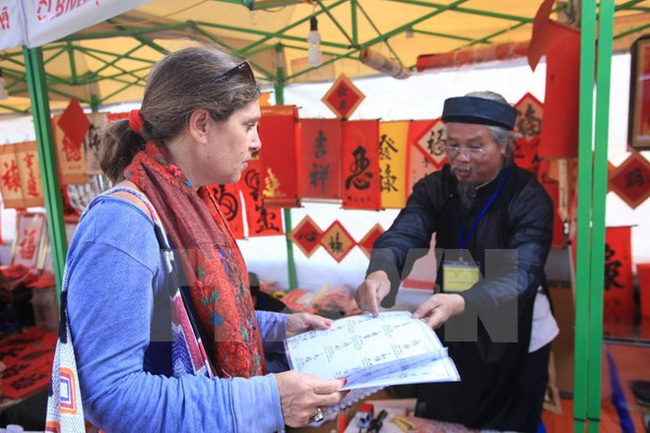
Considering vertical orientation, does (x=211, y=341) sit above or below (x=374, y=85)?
below

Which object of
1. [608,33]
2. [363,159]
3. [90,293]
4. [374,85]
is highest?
[374,85]

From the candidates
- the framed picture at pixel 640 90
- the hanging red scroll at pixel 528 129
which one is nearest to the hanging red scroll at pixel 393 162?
the hanging red scroll at pixel 528 129

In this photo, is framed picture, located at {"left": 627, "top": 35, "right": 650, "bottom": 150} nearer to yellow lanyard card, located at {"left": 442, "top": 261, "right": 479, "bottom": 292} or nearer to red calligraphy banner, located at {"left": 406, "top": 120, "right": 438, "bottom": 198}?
yellow lanyard card, located at {"left": 442, "top": 261, "right": 479, "bottom": 292}

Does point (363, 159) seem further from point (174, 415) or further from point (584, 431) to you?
point (174, 415)

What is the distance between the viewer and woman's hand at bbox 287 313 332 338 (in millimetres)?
1149

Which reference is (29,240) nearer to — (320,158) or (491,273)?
(320,158)

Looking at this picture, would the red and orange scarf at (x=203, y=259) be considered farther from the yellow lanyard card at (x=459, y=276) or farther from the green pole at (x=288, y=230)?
the green pole at (x=288, y=230)

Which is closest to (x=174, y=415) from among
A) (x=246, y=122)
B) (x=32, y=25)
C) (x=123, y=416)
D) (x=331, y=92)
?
(x=123, y=416)

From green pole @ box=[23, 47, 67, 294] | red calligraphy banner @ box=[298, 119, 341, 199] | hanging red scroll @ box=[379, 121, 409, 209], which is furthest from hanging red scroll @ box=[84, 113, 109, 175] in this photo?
hanging red scroll @ box=[379, 121, 409, 209]

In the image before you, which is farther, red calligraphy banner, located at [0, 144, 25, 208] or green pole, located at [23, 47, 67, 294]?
red calligraphy banner, located at [0, 144, 25, 208]

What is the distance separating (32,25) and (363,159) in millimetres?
1824

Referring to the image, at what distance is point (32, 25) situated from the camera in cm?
174

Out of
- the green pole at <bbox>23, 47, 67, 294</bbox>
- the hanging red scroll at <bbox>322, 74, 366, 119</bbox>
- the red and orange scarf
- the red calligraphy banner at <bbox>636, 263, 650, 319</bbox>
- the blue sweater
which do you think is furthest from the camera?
the hanging red scroll at <bbox>322, 74, 366, 119</bbox>

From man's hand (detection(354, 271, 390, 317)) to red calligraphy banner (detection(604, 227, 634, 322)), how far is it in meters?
1.23
